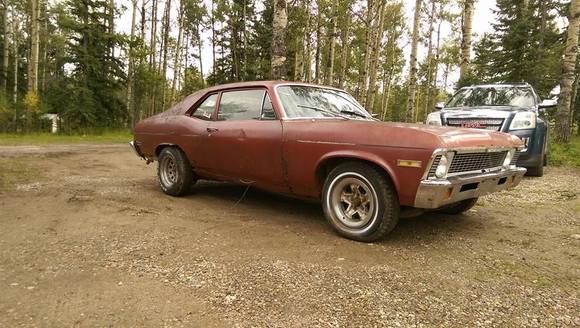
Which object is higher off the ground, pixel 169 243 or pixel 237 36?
pixel 237 36

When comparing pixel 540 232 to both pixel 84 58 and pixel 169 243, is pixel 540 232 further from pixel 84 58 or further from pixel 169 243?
pixel 84 58

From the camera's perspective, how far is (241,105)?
182 inches

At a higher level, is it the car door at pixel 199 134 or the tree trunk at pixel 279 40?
the tree trunk at pixel 279 40

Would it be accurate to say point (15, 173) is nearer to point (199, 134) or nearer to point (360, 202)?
point (199, 134)

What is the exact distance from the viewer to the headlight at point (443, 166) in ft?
10.1

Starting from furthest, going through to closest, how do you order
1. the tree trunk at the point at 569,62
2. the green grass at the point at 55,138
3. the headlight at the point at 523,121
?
the green grass at the point at 55,138, the tree trunk at the point at 569,62, the headlight at the point at 523,121

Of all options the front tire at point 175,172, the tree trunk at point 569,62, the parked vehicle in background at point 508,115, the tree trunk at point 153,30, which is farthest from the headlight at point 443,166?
the tree trunk at point 153,30

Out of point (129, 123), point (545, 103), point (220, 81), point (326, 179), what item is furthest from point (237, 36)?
point (326, 179)

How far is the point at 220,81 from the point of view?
101ft

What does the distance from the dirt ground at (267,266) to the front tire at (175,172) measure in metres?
0.24

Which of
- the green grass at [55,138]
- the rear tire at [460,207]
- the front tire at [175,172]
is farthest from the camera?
the green grass at [55,138]

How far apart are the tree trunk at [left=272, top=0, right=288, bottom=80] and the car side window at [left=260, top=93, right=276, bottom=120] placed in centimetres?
438

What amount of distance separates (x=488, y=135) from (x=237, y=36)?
29.5 m

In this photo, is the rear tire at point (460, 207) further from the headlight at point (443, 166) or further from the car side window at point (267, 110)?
the car side window at point (267, 110)
